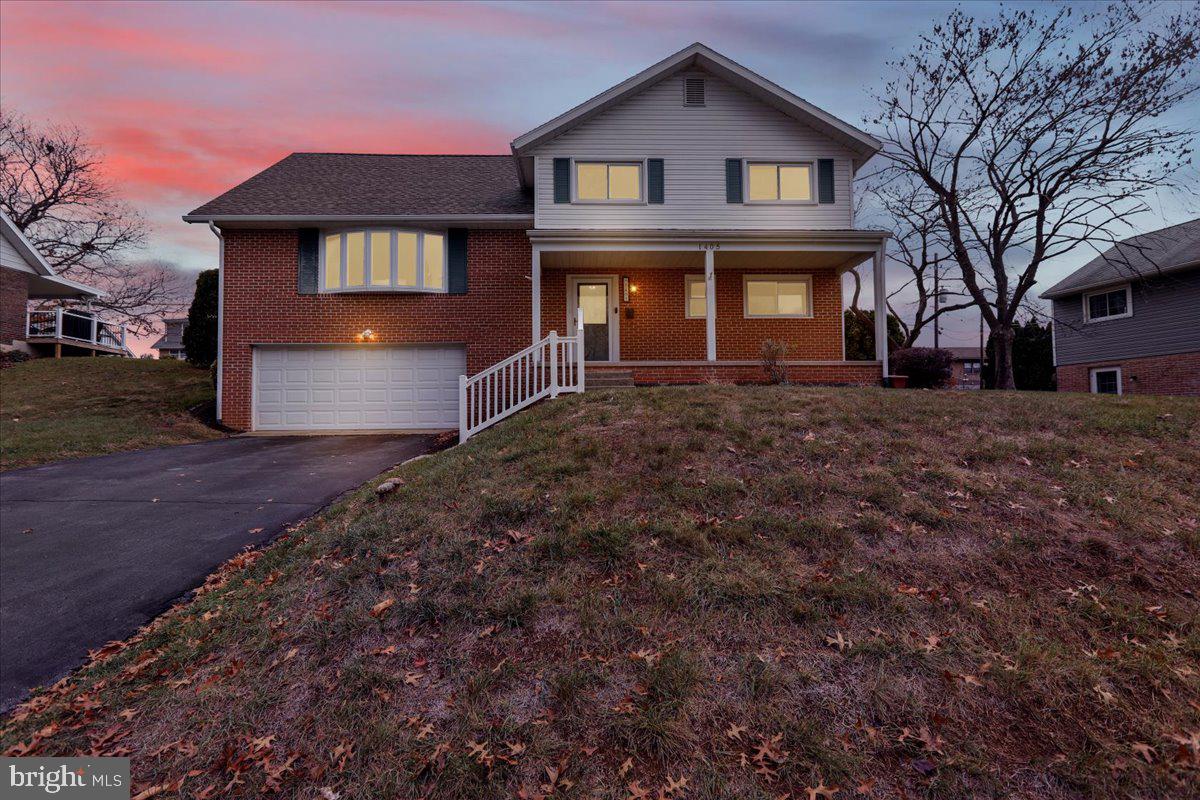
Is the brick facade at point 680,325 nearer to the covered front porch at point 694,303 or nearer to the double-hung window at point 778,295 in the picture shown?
the covered front porch at point 694,303

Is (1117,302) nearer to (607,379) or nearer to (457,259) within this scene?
(607,379)

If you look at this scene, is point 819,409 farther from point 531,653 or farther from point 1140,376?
point 1140,376

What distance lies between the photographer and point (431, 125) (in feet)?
64.4

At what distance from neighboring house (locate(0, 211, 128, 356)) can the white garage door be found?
45.8 ft

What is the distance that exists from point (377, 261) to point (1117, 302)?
2396 centimetres

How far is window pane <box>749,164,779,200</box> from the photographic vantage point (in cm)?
1352

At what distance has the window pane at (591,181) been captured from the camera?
1335 cm

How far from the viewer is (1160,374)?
688 inches

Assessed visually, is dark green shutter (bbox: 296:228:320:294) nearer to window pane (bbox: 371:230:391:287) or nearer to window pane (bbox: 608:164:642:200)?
window pane (bbox: 371:230:391:287)

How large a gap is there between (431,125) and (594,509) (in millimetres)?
19123

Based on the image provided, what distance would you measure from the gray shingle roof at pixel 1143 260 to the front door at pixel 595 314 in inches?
596

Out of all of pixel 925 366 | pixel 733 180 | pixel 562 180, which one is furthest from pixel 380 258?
pixel 925 366

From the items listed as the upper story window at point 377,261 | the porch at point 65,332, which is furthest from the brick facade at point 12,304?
the upper story window at point 377,261

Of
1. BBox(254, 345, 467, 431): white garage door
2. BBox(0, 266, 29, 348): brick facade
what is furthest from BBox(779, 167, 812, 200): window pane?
BBox(0, 266, 29, 348): brick facade
